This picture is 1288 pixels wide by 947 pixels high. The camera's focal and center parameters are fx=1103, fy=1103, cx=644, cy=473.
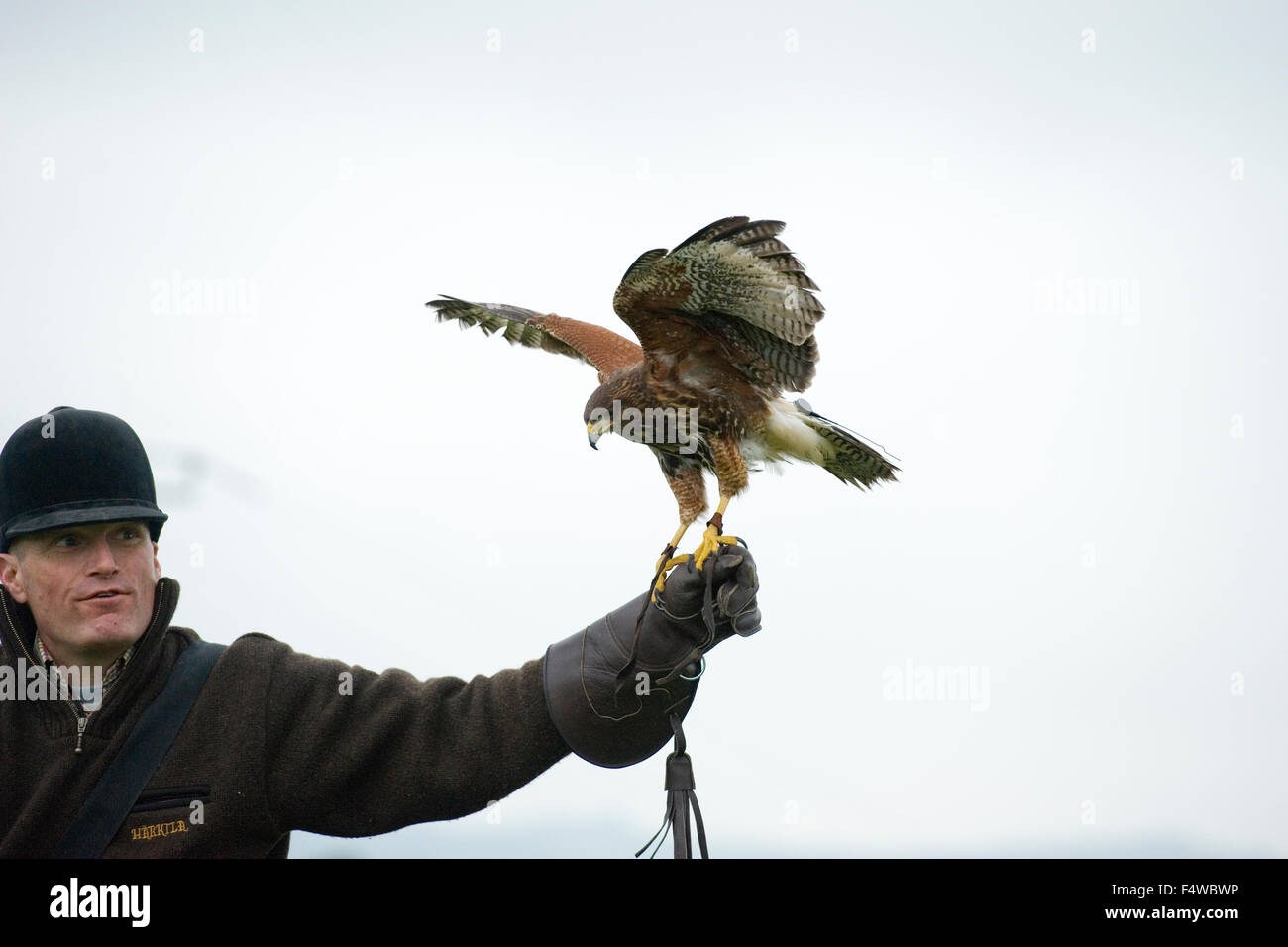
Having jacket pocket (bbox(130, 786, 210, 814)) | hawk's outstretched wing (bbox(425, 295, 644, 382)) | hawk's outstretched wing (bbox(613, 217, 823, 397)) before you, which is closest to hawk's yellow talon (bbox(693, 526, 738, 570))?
hawk's outstretched wing (bbox(613, 217, 823, 397))

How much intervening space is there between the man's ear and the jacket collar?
0.01 metres

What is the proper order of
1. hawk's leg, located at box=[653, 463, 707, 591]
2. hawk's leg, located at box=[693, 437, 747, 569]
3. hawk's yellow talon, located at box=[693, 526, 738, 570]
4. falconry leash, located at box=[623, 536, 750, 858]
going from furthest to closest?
hawk's leg, located at box=[653, 463, 707, 591]
hawk's leg, located at box=[693, 437, 747, 569]
hawk's yellow talon, located at box=[693, 526, 738, 570]
falconry leash, located at box=[623, 536, 750, 858]

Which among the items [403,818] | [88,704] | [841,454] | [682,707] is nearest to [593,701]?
[682,707]

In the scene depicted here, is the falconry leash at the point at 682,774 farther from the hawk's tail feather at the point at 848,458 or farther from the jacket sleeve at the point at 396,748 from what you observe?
the hawk's tail feather at the point at 848,458

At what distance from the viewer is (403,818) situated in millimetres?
2727

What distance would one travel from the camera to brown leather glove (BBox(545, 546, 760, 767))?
105 inches

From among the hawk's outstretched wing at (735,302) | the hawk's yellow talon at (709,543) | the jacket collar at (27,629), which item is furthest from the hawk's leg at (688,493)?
the jacket collar at (27,629)

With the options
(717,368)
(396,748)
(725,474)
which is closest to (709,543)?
(725,474)

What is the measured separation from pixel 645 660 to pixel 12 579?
1.58 metres

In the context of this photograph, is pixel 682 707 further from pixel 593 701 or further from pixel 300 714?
pixel 300 714

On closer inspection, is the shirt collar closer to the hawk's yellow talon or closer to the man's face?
the man's face

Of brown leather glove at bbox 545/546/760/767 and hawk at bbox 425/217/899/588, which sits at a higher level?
hawk at bbox 425/217/899/588

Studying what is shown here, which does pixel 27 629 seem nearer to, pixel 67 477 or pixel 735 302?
pixel 67 477

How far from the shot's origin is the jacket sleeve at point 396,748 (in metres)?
2.68
